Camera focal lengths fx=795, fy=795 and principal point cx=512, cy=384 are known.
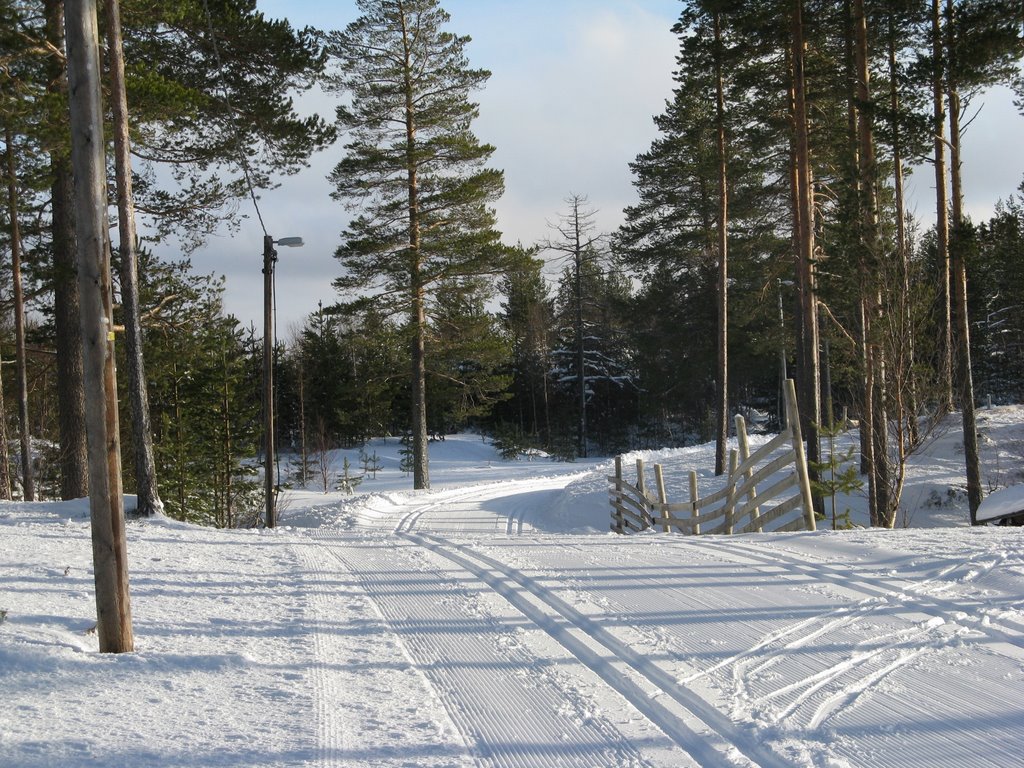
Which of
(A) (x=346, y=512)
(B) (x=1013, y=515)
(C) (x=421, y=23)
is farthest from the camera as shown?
(C) (x=421, y=23)

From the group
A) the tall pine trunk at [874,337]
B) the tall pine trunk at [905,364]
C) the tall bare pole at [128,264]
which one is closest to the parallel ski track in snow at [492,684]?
the tall bare pole at [128,264]

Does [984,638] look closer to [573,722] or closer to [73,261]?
[573,722]

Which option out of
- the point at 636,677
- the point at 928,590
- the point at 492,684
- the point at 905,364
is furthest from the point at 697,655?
the point at 905,364

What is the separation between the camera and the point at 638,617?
5375 mm

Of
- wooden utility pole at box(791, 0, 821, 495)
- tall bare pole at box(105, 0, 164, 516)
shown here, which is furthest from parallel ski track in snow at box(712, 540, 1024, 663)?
wooden utility pole at box(791, 0, 821, 495)

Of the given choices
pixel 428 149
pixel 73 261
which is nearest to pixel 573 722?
pixel 73 261

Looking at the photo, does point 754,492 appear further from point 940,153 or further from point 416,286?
point 416,286

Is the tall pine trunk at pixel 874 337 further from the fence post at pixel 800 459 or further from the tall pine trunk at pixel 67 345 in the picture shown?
the tall pine trunk at pixel 67 345

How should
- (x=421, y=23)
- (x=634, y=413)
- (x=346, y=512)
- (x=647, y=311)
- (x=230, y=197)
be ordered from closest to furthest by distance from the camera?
(x=230, y=197) → (x=346, y=512) → (x=421, y=23) → (x=647, y=311) → (x=634, y=413)

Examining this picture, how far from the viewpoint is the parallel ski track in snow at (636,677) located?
130 inches

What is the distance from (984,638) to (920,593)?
1016 millimetres

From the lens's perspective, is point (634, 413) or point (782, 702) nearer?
point (782, 702)

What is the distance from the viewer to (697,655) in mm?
4492

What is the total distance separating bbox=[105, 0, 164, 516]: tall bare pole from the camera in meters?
11.0
